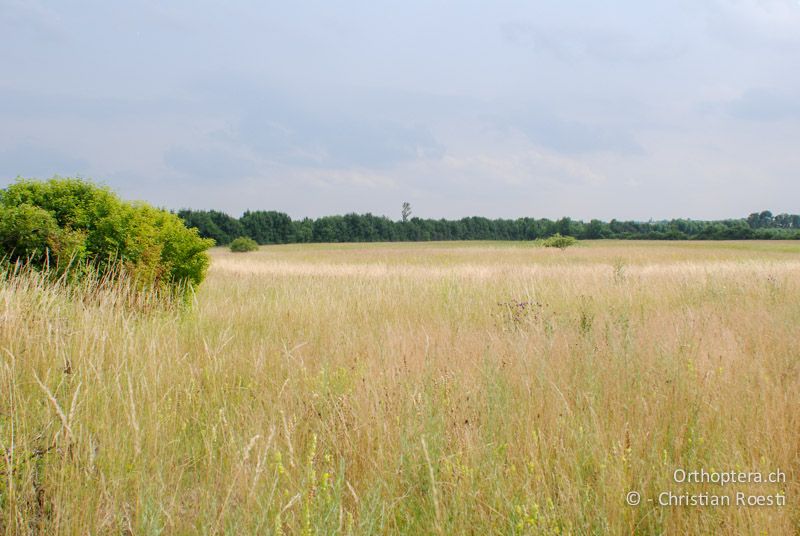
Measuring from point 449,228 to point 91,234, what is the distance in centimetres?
8686

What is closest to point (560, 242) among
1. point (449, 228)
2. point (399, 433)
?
point (399, 433)

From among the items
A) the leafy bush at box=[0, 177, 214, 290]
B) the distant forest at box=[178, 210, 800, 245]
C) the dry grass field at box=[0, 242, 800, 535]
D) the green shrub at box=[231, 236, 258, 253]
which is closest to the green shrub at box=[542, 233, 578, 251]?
the green shrub at box=[231, 236, 258, 253]

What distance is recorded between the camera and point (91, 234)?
750cm

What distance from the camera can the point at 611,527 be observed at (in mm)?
2141

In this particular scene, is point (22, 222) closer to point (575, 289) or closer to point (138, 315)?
point (138, 315)

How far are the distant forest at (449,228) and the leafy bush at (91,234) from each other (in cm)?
5981

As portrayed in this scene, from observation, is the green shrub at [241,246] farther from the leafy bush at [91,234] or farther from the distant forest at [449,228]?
the leafy bush at [91,234]

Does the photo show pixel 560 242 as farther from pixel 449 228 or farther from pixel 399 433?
pixel 449 228

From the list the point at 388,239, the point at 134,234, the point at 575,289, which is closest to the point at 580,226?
the point at 388,239

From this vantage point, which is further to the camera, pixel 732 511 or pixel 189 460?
pixel 189 460

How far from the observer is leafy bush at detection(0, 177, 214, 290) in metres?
6.83

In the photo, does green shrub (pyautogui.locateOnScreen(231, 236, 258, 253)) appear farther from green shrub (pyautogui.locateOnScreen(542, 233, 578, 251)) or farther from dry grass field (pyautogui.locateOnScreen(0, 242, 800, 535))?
dry grass field (pyautogui.locateOnScreen(0, 242, 800, 535))

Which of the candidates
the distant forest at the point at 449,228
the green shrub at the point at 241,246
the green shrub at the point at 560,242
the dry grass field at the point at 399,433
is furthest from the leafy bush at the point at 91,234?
the distant forest at the point at 449,228

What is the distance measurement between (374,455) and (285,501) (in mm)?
626
